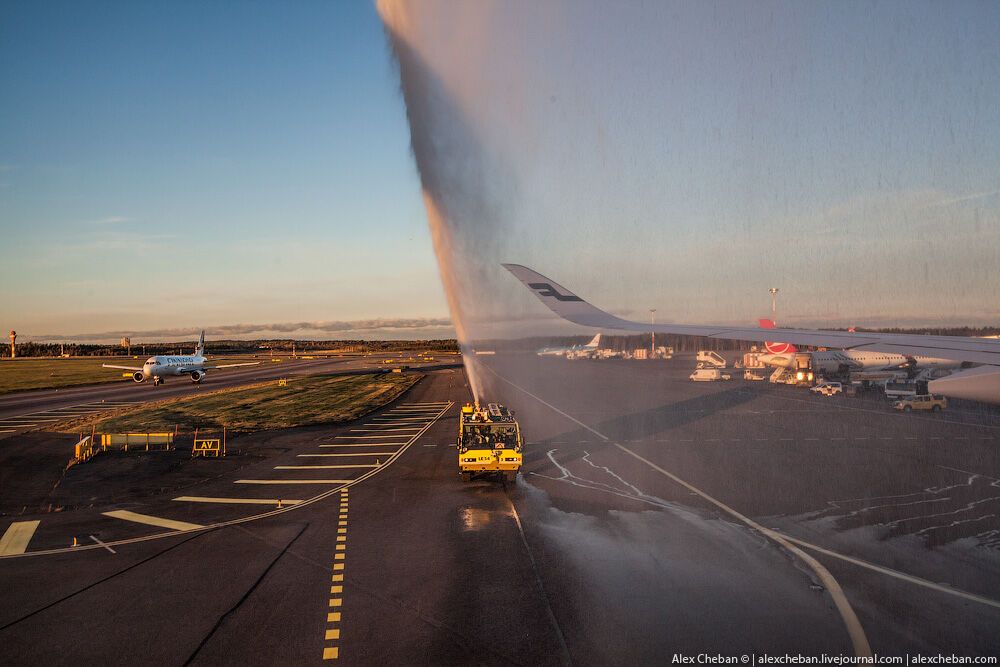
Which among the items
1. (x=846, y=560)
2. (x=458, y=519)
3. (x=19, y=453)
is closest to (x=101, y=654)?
(x=458, y=519)

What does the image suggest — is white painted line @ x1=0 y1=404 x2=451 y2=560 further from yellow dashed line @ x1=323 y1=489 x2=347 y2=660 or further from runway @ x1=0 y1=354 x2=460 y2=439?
runway @ x1=0 y1=354 x2=460 y2=439

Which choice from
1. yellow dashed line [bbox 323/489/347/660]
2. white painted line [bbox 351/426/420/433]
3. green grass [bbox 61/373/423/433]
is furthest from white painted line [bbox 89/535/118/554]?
green grass [bbox 61/373/423/433]

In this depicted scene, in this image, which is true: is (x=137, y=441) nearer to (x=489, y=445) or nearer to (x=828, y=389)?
(x=489, y=445)

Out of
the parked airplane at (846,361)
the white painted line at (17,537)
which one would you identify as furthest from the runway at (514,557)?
the parked airplane at (846,361)

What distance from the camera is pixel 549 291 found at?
43.9 ft

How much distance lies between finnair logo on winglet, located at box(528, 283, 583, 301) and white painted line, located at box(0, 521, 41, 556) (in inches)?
616

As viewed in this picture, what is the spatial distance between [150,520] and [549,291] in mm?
15296

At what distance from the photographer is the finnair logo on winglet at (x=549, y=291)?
1314 cm

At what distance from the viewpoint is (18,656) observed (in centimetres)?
1035

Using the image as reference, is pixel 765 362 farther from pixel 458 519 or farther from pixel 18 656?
pixel 18 656

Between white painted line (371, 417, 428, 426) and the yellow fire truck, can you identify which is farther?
white painted line (371, 417, 428, 426)

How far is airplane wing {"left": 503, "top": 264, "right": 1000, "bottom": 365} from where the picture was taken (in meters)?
9.93

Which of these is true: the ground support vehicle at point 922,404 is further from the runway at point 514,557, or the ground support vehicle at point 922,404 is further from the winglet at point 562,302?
the winglet at point 562,302

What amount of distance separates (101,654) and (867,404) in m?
53.5
